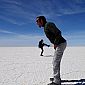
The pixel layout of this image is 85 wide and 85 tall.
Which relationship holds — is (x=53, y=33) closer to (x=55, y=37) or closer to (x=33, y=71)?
(x=55, y=37)

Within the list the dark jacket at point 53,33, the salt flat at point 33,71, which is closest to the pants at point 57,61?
the dark jacket at point 53,33

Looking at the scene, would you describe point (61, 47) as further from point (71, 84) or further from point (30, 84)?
point (30, 84)

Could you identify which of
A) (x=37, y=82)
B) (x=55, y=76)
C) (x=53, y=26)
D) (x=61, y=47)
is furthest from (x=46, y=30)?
(x=37, y=82)

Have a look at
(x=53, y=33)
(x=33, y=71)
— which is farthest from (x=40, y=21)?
(x=33, y=71)

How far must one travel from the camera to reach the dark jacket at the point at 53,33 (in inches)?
227

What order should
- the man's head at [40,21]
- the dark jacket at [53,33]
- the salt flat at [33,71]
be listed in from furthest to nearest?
1. the salt flat at [33,71]
2. the man's head at [40,21]
3. the dark jacket at [53,33]

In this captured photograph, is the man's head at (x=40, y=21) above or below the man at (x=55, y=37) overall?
above

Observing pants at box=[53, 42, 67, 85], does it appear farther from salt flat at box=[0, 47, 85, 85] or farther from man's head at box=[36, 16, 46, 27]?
salt flat at box=[0, 47, 85, 85]

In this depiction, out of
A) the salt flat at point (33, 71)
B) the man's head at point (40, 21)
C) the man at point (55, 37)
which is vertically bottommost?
the salt flat at point (33, 71)

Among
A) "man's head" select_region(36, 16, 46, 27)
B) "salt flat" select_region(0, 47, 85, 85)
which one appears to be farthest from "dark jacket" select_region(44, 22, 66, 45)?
"salt flat" select_region(0, 47, 85, 85)

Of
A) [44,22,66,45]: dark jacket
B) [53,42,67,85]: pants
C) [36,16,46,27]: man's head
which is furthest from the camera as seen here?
[53,42,67,85]: pants

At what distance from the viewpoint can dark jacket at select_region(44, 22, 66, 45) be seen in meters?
5.78

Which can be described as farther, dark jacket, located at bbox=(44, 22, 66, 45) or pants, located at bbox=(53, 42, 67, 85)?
pants, located at bbox=(53, 42, 67, 85)

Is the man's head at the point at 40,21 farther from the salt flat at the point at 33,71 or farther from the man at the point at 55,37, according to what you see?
the salt flat at the point at 33,71
